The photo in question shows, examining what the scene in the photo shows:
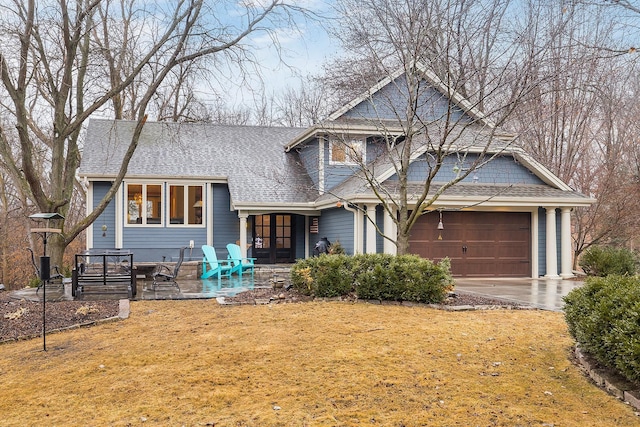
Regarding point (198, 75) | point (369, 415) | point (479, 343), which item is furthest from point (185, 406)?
point (198, 75)

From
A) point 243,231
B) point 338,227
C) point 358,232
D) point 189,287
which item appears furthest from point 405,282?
point 243,231

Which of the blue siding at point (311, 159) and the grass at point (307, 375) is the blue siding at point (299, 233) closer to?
the blue siding at point (311, 159)

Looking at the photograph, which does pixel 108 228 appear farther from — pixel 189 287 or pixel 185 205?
pixel 189 287

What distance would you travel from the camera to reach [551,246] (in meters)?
16.2

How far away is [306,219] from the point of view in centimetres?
1875

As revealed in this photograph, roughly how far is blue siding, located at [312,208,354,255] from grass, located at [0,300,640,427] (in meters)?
7.19

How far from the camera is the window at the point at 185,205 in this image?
17719 mm

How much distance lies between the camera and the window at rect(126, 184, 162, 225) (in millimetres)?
17453

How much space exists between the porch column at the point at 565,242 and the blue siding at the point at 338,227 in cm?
626

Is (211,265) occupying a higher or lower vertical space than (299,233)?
lower

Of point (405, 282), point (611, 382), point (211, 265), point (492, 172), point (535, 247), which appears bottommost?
point (611, 382)

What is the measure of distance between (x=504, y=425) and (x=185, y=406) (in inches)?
101

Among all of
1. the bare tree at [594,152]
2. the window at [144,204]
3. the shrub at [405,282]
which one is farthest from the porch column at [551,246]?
the window at [144,204]

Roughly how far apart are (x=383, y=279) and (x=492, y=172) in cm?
820
